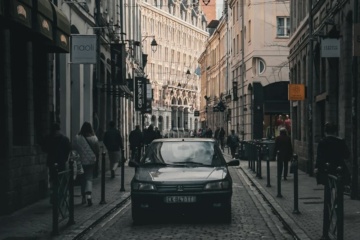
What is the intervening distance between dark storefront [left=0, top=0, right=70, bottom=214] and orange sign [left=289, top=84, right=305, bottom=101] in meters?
9.49

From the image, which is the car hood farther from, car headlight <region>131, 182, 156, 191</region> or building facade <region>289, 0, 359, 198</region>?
building facade <region>289, 0, 359, 198</region>

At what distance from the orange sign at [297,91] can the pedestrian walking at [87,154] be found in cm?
1101

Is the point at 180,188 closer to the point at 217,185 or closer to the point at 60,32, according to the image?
the point at 217,185

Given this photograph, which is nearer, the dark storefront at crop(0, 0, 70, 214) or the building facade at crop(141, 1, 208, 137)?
the dark storefront at crop(0, 0, 70, 214)

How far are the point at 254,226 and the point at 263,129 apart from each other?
114 feet

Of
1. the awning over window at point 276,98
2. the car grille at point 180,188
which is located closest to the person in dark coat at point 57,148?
the car grille at point 180,188

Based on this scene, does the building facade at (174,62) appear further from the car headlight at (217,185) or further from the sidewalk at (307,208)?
the car headlight at (217,185)

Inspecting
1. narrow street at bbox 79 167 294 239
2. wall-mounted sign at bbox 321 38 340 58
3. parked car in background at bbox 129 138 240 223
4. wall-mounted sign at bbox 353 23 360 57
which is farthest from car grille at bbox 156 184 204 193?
wall-mounted sign at bbox 321 38 340 58

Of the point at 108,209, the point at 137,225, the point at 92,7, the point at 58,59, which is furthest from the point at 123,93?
the point at 137,225

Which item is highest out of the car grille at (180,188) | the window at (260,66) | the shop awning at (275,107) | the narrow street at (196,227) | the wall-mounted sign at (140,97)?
the window at (260,66)

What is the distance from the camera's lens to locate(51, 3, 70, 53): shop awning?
15.9 metres

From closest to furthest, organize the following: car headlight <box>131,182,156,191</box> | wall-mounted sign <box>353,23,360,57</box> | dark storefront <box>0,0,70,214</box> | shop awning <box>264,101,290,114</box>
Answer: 1. wall-mounted sign <box>353,23,360,57</box>
2. car headlight <box>131,182,156,191</box>
3. dark storefront <box>0,0,70,214</box>
4. shop awning <box>264,101,290,114</box>

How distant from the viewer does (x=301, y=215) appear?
1369 cm

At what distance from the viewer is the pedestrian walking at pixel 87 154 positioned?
15914 millimetres
